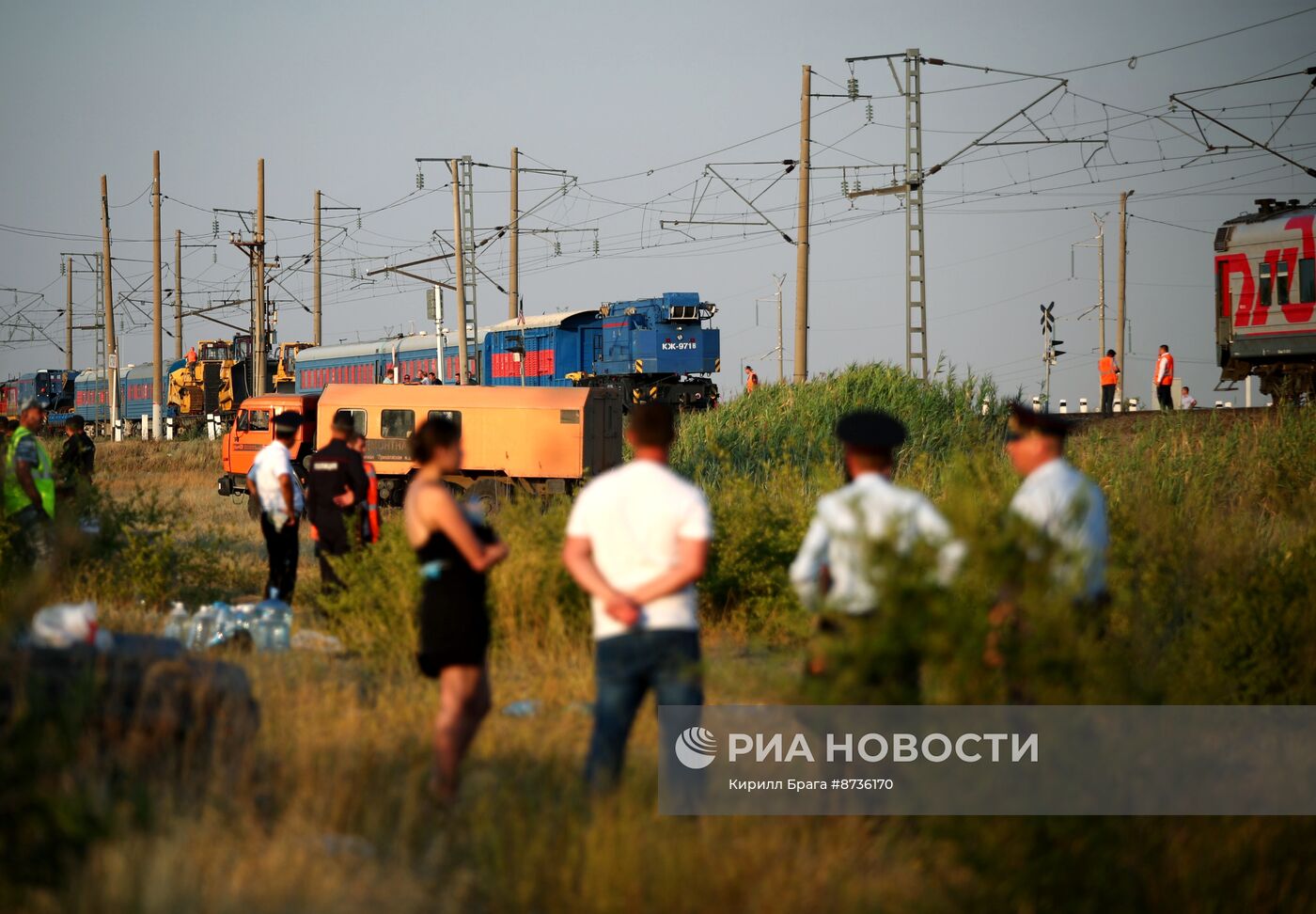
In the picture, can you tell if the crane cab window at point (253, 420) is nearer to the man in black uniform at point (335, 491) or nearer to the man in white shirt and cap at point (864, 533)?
the man in black uniform at point (335, 491)

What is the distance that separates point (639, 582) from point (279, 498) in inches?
280

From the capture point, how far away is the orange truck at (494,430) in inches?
910

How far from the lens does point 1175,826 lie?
6707 millimetres

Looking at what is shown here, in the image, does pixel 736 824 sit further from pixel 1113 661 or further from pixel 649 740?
pixel 649 740

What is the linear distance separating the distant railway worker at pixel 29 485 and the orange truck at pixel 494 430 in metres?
10.3

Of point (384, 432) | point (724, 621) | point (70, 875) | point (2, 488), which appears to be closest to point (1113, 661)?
point (70, 875)

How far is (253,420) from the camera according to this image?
2752 centimetres

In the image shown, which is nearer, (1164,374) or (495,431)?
(495,431)

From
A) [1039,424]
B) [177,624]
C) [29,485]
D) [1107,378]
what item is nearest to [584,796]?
[1039,424]

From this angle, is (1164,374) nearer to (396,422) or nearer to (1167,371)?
(1167,371)

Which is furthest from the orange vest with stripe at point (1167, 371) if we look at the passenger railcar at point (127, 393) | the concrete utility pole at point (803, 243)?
the passenger railcar at point (127, 393)

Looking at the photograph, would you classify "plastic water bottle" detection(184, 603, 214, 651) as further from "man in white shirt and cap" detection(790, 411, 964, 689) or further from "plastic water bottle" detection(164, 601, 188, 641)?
"man in white shirt and cap" detection(790, 411, 964, 689)

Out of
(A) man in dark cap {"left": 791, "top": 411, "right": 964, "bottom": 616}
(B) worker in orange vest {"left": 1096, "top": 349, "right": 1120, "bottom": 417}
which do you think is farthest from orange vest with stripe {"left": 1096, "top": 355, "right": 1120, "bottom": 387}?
(A) man in dark cap {"left": 791, "top": 411, "right": 964, "bottom": 616}

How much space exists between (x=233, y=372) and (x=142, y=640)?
50924 mm
